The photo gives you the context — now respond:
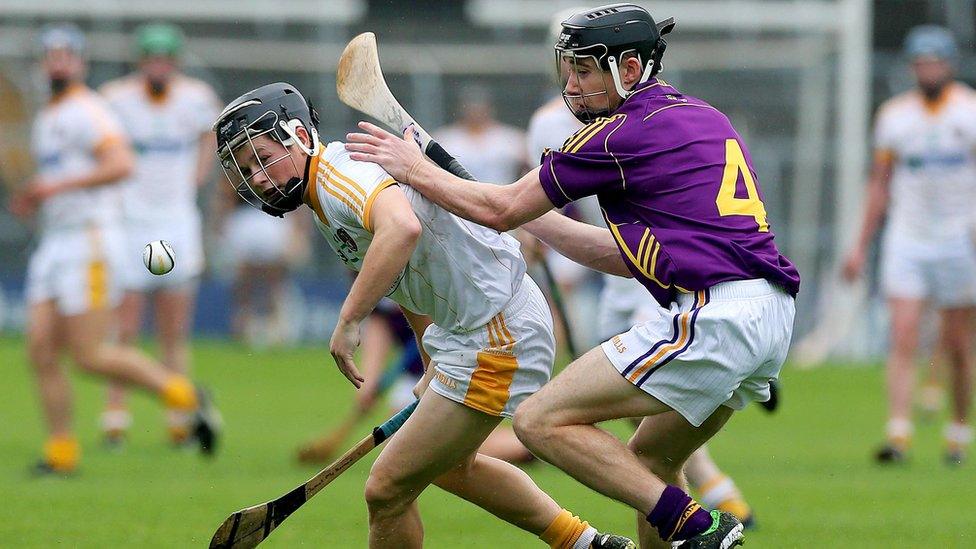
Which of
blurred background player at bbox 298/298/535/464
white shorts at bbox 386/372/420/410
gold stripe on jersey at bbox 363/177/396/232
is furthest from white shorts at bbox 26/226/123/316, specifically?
gold stripe on jersey at bbox 363/177/396/232

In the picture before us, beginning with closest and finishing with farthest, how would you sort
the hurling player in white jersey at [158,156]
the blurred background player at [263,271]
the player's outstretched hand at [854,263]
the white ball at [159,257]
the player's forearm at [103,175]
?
the white ball at [159,257], the player's forearm at [103,175], the player's outstretched hand at [854,263], the hurling player in white jersey at [158,156], the blurred background player at [263,271]

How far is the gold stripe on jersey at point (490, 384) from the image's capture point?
16.6ft

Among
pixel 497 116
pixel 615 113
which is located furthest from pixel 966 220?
pixel 497 116

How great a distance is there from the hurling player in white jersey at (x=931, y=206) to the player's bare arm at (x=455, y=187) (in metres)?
5.58

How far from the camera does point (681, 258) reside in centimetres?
464

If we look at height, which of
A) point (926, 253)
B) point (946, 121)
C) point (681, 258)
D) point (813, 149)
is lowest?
point (813, 149)

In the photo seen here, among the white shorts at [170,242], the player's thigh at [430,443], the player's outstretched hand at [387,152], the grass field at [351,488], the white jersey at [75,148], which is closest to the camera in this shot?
the player's outstretched hand at [387,152]

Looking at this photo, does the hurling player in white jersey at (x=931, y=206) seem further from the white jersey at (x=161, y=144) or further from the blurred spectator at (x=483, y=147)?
the white jersey at (x=161, y=144)

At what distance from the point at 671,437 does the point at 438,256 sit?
969mm

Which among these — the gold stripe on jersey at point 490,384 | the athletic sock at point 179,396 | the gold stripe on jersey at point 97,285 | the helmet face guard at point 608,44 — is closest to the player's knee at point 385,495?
the gold stripe on jersey at point 490,384

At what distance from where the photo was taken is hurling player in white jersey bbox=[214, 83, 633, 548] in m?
4.97

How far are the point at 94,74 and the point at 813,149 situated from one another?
900 centimetres

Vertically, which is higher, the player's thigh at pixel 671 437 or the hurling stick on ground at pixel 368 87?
the hurling stick on ground at pixel 368 87

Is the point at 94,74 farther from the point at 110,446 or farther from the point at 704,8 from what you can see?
the point at 110,446
